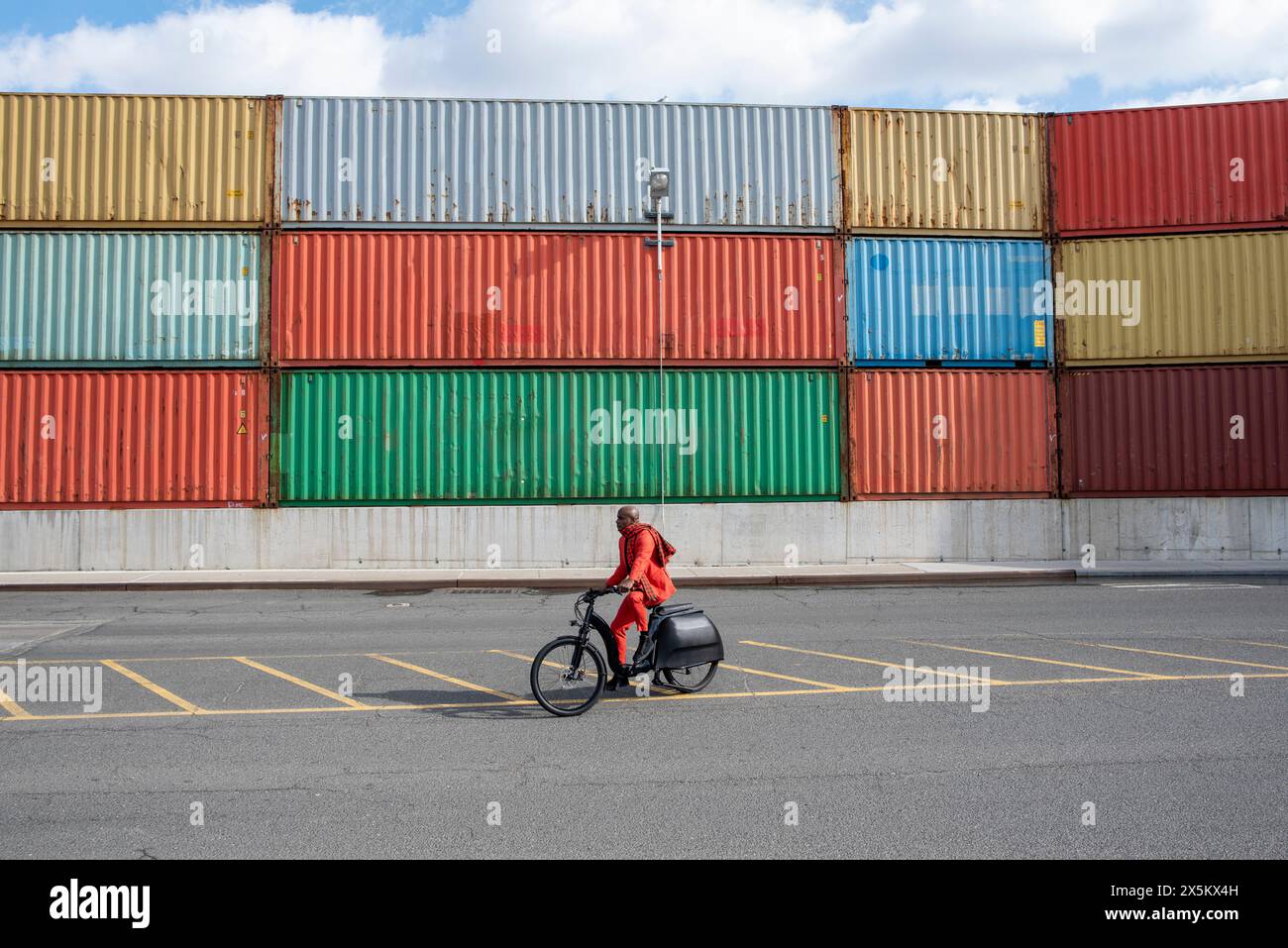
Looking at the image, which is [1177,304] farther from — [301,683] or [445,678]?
[301,683]

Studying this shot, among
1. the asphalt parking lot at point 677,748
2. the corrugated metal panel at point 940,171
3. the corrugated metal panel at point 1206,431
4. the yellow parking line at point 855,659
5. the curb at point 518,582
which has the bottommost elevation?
the asphalt parking lot at point 677,748

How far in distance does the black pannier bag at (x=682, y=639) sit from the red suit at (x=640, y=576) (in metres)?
0.12

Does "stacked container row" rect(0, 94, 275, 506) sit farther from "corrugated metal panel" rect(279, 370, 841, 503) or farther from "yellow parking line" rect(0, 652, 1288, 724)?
"yellow parking line" rect(0, 652, 1288, 724)

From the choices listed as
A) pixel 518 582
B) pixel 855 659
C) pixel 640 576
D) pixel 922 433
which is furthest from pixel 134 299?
pixel 855 659

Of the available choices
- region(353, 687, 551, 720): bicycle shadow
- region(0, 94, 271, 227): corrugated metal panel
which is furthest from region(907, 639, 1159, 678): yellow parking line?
region(0, 94, 271, 227): corrugated metal panel

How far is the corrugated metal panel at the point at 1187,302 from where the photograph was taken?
19.9 meters

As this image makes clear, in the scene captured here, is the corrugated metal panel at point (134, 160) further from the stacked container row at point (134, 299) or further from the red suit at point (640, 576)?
the red suit at point (640, 576)

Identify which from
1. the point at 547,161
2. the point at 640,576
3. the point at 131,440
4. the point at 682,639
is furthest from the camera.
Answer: the point at 547,161

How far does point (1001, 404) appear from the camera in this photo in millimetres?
19938

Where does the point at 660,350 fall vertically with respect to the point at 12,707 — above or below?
above

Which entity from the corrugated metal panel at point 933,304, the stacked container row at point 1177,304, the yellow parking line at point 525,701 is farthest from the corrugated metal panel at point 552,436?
the yellow parking line at point 525,701

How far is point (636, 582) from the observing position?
7.14m

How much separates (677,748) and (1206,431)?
17.9m
